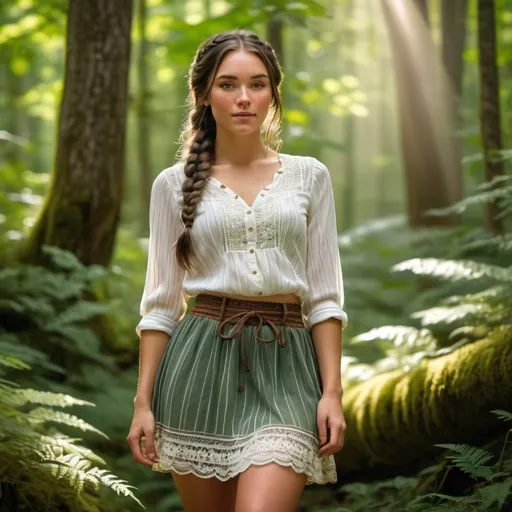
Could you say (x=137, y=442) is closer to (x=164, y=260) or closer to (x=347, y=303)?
(x=164, y=260)

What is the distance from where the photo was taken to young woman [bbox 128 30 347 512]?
2816mm

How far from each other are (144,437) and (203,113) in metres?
1.35

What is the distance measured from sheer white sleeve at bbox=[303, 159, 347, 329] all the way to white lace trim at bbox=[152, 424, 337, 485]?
0.50 metres

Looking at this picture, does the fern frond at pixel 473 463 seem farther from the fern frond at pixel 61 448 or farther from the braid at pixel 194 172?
the fern frond at pixel 61 448

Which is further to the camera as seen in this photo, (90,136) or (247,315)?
(90,136)

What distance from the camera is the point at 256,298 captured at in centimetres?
299

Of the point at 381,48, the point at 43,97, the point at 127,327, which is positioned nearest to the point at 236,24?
the point at 127,327

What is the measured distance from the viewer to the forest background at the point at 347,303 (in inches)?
153

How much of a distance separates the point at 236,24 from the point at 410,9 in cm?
229

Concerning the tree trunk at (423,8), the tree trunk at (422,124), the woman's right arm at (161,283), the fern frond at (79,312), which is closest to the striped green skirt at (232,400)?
the woman's right arm at (161,283)

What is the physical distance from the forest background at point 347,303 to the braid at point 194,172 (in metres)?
1.03

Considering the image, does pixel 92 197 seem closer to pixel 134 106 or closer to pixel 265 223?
pixel 265 223

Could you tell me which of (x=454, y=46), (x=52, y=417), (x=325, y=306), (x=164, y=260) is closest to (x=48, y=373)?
(x=52, y=417)

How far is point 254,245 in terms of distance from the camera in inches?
118
